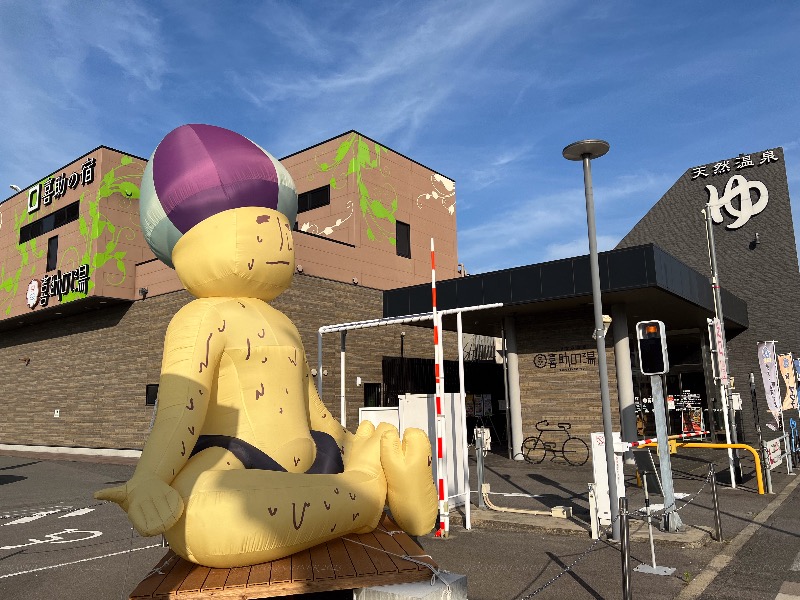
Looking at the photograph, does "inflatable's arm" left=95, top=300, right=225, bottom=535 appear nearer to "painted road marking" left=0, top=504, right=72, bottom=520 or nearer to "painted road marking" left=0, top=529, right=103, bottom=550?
"painted road marking" left=0, top=529, right=103, bottom=550

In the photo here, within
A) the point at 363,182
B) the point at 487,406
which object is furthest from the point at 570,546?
the point at 487,406

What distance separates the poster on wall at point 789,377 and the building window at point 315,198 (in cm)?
1592

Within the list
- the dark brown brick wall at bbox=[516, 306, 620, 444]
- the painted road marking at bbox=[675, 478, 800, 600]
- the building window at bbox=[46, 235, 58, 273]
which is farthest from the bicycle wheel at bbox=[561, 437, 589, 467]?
the building window at bbox=[46, 235, 58, 273]

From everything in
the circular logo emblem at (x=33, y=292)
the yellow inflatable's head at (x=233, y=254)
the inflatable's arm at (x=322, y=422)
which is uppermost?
the circular logo emblem at (x=33, y=292)

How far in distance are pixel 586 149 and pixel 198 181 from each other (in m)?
5.14

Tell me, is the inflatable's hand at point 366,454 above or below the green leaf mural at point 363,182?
below

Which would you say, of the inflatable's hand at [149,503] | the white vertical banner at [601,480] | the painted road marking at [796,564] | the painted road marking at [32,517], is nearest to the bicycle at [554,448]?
the white vertical banner at [601,480]

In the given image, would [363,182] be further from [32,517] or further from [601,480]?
[601,480]

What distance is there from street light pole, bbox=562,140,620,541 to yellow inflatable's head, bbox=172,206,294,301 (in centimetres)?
437

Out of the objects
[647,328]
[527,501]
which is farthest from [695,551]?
[527,501]

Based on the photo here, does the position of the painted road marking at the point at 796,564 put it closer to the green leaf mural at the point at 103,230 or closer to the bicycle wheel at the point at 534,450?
the bicycle wheel at the point at 534,450

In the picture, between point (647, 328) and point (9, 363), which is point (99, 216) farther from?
point (647, 328)

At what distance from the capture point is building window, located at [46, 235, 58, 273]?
23.2 metres

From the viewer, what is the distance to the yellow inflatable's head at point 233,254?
4598 mm
